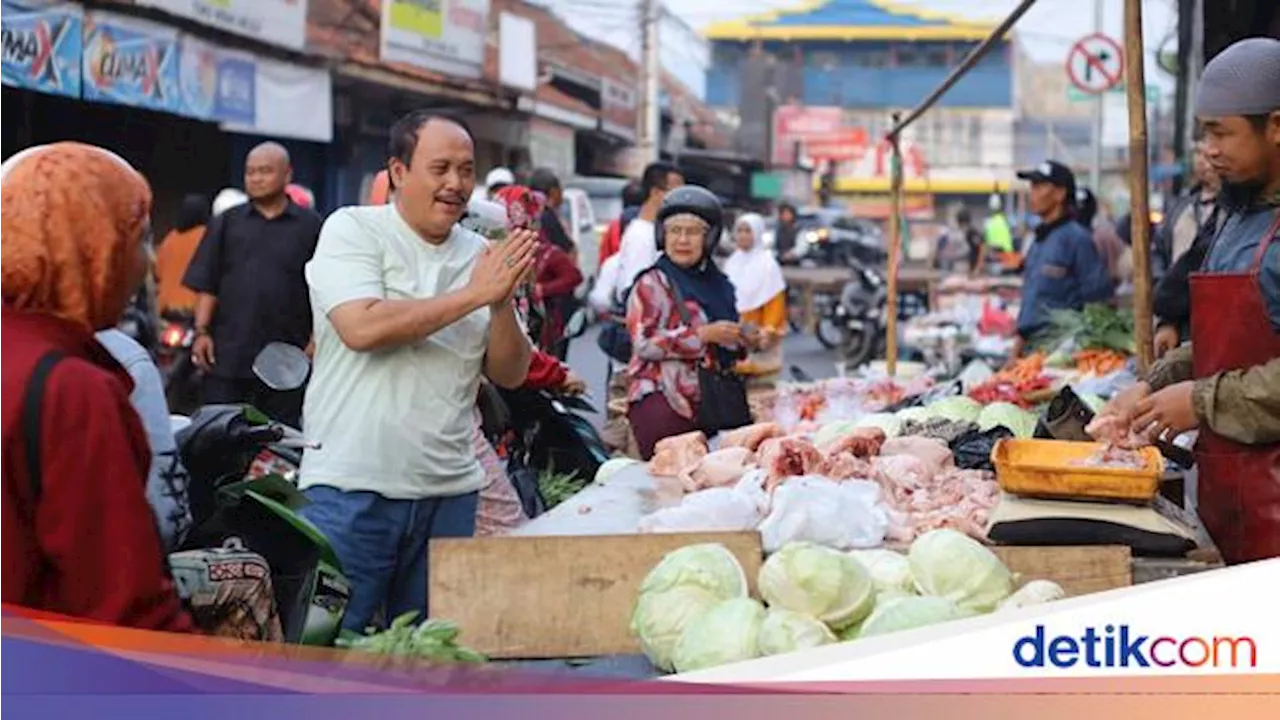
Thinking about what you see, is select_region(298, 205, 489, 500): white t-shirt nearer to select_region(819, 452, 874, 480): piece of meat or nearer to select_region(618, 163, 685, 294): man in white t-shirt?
select_region(819, 452, 874, 480): piece of meat

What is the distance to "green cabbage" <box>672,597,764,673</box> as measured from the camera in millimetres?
3814

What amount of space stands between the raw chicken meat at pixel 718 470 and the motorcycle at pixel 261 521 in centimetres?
141

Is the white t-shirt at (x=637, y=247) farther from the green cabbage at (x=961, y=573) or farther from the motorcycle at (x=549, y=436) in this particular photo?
the green cabbage at (x=961, y=573)

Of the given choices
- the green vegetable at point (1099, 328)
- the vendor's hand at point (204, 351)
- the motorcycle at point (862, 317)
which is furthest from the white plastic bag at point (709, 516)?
the motorcycle at point (862, 317)

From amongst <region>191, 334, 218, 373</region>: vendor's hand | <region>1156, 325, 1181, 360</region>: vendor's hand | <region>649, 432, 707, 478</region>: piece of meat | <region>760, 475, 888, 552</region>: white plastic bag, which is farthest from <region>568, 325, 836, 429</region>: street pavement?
<region>760, 475, 888, 552</region>: white plastic bag

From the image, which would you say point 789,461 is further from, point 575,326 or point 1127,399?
point 575,326

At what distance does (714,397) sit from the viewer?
7453 millimetres

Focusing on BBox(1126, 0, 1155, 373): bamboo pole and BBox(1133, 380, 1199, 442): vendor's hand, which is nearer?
BBox(1133, 380, 1199, 442): vendor's hand

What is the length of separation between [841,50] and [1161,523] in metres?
80.1

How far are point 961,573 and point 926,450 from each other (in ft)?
5.23

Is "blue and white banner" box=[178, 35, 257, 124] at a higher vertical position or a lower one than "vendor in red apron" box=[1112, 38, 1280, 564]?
higher

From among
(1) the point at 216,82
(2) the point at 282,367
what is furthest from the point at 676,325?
(1) the point at 216,82

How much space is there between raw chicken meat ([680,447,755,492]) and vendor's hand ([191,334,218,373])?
3742mm

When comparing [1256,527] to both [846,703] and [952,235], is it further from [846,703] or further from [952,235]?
[952,235]
